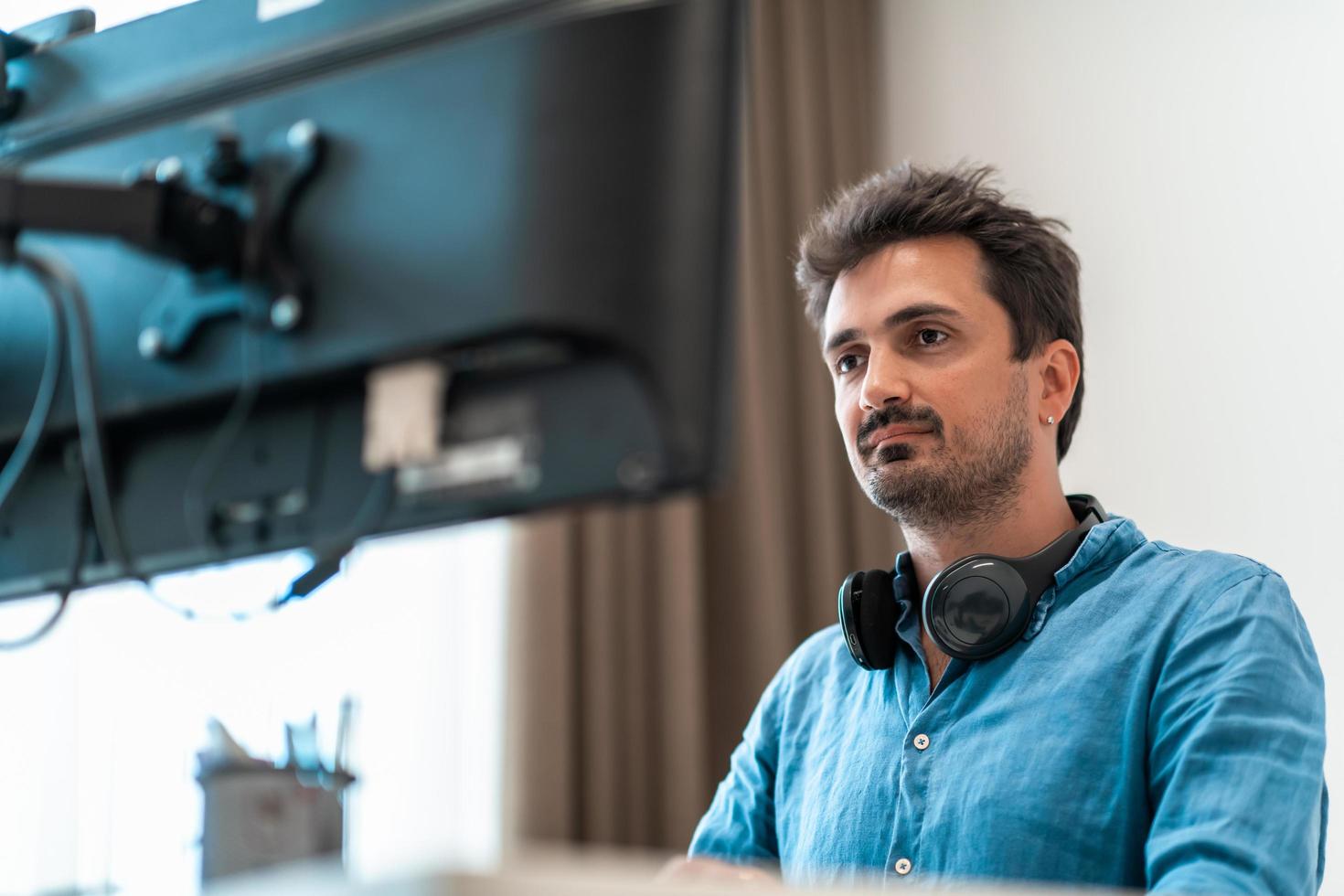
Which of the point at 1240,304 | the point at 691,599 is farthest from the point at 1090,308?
the point at 691,599

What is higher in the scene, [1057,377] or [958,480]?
[1057,377]

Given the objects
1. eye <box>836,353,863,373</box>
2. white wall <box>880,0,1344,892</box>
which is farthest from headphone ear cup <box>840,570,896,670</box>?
white wall <box>880,0,1344,892</box>

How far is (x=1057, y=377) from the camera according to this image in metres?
1.71

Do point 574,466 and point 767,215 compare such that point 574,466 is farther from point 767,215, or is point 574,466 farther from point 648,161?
point 767,215

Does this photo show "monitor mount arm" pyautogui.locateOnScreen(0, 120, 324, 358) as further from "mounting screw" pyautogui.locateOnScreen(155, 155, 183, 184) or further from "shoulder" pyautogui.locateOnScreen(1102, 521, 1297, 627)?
"shoulder" pyautogui.locateOnScreen(1102, 521, 1297, 627)

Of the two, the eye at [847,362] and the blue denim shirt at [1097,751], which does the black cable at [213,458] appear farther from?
the eye at [847,362]

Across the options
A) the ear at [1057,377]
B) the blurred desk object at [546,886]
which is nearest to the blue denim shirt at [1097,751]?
the ear at [1057,377]

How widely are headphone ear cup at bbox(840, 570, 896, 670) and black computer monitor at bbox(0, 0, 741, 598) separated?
2.75ft

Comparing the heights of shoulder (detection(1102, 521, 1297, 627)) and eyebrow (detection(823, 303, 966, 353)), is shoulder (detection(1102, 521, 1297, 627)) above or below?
below

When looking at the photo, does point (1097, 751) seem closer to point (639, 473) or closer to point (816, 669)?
point (816, 669)

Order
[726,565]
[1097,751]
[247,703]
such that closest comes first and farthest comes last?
[1097,751] → [247,703] → [726,565]

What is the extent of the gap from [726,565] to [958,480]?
4.28 ft

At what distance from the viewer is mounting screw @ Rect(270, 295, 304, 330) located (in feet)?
2.71

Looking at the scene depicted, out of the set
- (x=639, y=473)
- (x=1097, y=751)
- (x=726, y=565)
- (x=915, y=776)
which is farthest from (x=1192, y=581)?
(x=726, y=565)
